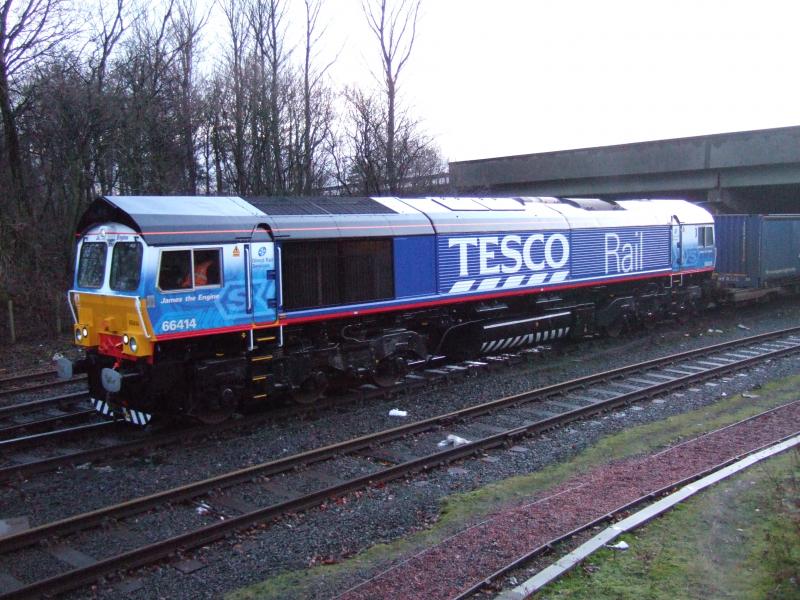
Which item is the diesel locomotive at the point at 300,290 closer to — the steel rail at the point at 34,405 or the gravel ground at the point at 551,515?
the steel rail at the point at 34,405

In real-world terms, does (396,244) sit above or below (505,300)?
above

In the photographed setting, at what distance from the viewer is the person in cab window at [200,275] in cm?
951

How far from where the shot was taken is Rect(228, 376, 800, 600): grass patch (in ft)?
19.1

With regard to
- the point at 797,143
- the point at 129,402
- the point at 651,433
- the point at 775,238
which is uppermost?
the point at 797,143

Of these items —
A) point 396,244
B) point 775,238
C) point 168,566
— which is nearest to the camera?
point 168,566

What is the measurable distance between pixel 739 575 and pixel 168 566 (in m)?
4.82

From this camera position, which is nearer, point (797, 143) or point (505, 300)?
point (505, 300)

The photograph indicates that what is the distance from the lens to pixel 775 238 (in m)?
23.0

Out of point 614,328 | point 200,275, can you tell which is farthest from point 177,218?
point 614,328

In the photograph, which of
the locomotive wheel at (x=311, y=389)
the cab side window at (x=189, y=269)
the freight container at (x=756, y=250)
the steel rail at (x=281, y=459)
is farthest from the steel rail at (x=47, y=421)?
the freight container at (x=756, y=250)

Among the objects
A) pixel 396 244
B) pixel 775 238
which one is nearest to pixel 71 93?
pixel 396 244

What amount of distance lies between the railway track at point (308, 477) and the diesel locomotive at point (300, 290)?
206cm

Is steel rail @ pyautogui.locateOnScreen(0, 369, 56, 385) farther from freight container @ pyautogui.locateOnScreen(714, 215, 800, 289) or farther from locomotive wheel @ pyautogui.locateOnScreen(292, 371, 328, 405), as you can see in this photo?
freight container @ pyautogui.locateOnScreen(714, 215, 800, 289)

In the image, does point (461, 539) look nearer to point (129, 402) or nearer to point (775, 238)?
point (129, 402)
